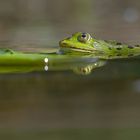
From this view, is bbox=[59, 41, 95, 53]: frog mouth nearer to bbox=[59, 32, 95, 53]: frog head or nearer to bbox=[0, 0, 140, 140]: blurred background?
bbox=[59, 32, 95, 53]: frog head

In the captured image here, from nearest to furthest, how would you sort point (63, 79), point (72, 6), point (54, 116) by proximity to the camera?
point (54, 116) < point (63, 79) < point (72, 6)

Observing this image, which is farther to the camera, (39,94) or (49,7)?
(49,7)

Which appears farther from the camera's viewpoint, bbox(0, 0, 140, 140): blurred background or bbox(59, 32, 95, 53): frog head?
bbox(59, 32, 95, 53): frog head

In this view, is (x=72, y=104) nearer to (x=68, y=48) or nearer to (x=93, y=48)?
(x=68, y=48)

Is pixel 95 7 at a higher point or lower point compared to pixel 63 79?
higher

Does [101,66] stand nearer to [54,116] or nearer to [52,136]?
[54,116]

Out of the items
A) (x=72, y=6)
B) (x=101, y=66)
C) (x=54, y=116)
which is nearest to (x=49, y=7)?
(x=72, y=6)

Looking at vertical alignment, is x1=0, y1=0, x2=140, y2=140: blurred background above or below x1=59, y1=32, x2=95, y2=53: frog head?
below

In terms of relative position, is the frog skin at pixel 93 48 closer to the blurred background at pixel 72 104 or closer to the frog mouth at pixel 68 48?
the frog mouth at pixel 68 48

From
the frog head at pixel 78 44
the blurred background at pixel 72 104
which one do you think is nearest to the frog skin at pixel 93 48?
the frog head at pixel 78 44

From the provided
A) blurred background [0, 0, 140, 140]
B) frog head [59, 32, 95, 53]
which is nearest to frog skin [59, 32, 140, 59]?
frog head [59, 32, 95, 53]
